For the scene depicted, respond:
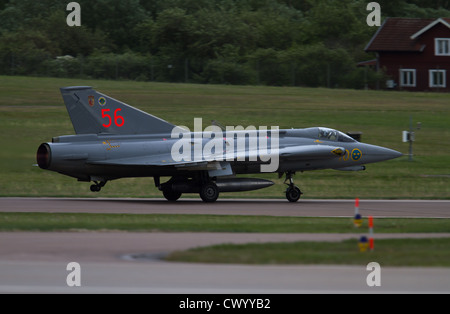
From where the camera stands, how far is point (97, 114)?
87.0 feet

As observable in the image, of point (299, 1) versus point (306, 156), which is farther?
point (299, 1)

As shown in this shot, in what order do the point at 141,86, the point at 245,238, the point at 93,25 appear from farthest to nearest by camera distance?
the point at 93,25, the point at 141,86, the point at 245,238

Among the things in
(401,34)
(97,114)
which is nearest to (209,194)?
(97,114)

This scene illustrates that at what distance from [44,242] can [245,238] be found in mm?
4354

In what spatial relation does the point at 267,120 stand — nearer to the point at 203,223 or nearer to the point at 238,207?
the point at 238,207

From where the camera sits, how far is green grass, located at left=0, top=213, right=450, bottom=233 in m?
19.0

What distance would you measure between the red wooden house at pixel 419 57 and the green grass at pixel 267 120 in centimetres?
592

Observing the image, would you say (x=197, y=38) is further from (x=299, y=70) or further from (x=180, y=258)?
(x=180, y=258)

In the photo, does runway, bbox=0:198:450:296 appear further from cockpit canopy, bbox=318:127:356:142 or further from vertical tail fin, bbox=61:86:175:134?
cockpit canopy, bbox=318:127:356:142

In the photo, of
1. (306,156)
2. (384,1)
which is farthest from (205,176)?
(384,1)

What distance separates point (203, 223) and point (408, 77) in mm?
51744

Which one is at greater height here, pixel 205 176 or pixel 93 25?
pixel 93 25

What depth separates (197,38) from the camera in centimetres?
6888

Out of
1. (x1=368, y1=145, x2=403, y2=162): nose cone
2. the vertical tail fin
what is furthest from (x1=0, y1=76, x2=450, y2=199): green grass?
the vertical tail fin
